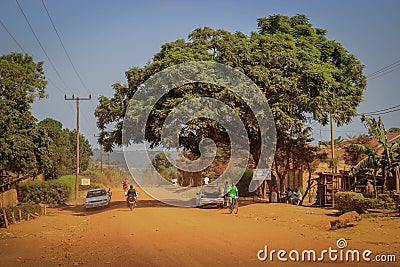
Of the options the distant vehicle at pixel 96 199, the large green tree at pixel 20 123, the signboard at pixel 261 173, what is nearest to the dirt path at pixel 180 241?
the large green tree at pixel 20 123

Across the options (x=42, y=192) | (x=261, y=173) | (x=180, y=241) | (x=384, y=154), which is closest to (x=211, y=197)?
(x=261, y=173)

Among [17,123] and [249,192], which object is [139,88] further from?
[249,192]

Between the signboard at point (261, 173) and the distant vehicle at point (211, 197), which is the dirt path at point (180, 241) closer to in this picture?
the distant vehicle at point (211, 197)

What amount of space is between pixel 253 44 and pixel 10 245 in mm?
20993

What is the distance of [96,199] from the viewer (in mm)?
35719

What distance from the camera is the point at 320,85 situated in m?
29.7

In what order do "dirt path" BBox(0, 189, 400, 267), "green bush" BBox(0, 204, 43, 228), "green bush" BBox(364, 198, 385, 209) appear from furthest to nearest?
"green bush" BBox(0, 204, 43, 228) → "green bush" BBox(364, 198, 385, 209) → "dirt path" BBox(0, 189, 400, 267)

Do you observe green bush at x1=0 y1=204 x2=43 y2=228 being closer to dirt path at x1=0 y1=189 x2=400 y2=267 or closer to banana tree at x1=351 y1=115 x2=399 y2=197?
dirt path at x1=0 y1=189 x2=400 y2=267

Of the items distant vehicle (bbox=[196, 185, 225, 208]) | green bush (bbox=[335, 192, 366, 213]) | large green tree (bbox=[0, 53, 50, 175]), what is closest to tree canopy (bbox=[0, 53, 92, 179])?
large green tree (bbox=[0, 53, 50, 175])

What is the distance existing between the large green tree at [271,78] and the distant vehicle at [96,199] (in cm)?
476

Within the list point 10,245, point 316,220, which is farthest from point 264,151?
point 10,245

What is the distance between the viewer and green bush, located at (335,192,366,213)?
2177cm

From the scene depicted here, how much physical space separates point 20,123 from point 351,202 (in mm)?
20956

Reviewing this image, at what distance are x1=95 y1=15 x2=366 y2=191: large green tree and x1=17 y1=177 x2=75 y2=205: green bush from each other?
11792 mm
